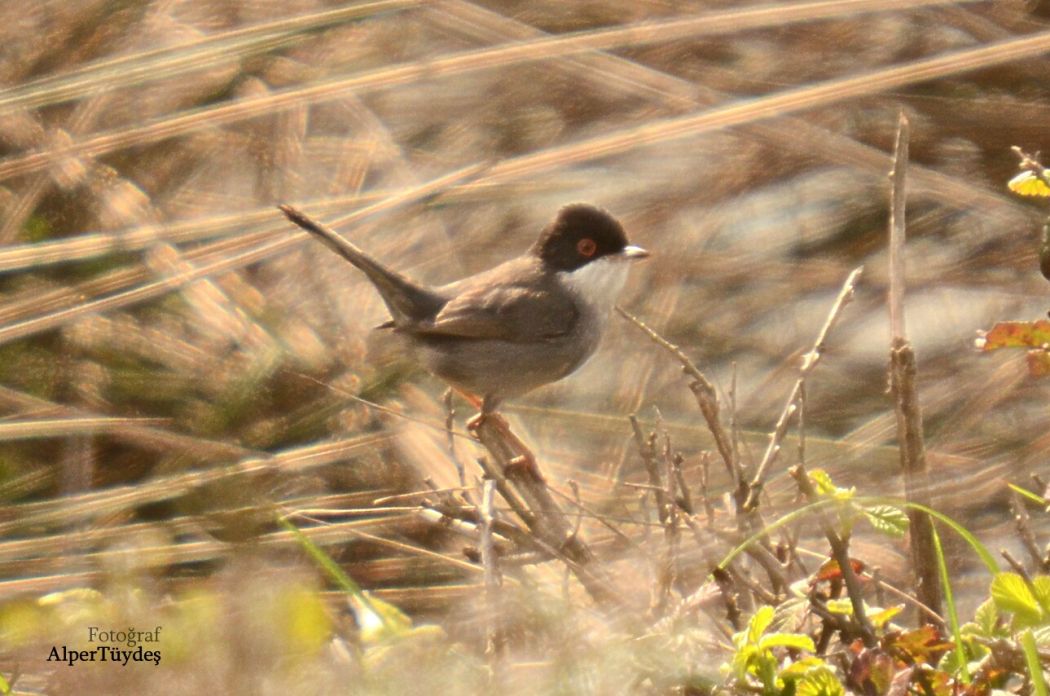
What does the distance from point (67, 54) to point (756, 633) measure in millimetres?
4242

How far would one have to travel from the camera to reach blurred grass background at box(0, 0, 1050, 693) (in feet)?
13.6

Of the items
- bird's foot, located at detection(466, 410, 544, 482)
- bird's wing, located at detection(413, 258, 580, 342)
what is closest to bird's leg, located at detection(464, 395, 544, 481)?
bird's foot, located at detection(466, 410, 544, 482)

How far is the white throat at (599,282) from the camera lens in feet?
14.6

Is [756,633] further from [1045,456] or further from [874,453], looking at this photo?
[874,453]

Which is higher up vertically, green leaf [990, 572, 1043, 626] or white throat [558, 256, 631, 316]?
white throat [558, 256, 631, 316]

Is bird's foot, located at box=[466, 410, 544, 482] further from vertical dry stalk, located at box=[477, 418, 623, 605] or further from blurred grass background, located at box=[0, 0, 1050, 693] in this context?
vertical dry stalk, located at box=[477, 418, 623, 605]

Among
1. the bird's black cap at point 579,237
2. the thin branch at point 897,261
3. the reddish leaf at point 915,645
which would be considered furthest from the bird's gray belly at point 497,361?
the reddish leaf at point 915,645

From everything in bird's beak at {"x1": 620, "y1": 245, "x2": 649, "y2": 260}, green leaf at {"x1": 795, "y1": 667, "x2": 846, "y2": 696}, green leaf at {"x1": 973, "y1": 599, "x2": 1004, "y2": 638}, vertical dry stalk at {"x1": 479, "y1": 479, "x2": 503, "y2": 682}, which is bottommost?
green leaf at {"x1": 795, "y1": 667, "x2": 846, "y2": 696}

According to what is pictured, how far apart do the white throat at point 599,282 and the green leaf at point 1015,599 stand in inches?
117

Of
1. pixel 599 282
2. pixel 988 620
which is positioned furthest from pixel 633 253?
pixel 988 620

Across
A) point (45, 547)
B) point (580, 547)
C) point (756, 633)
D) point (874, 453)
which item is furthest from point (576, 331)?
point (756, 633)

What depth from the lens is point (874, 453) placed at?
3957mm

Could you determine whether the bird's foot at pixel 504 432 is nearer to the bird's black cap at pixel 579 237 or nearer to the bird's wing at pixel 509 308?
the bird's wing at pixel 509 308

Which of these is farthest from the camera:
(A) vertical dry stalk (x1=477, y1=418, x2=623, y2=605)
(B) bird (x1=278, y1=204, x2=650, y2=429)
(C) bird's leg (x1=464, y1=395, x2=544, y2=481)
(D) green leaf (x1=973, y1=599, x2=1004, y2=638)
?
(B) bird (x1=278, y1=204, x2=650, y2=429)
